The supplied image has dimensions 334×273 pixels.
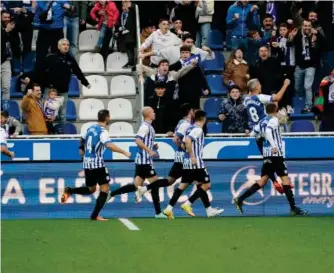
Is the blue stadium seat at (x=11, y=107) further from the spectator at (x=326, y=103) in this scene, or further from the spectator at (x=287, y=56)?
the spectator at (x=326, y=103)

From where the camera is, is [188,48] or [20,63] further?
[20,63]

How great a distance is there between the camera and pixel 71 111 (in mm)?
23672

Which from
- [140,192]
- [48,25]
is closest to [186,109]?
[140,192]

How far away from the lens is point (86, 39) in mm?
25609

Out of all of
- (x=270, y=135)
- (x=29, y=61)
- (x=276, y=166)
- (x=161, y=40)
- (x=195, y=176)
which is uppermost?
(x=161, y=40)

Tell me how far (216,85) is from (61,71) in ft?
11.3

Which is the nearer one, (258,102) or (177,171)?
(177,171)

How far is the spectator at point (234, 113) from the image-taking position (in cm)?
2222

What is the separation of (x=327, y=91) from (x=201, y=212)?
4.38 metres

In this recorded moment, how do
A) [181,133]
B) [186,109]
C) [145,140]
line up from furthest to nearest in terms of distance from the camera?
[186,109]
[181,133]
[145,140]

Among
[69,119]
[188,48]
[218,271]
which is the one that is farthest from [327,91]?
[218,271]

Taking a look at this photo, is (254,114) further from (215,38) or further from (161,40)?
(215,38)

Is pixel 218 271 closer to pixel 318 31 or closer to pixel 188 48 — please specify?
pixel 188 48

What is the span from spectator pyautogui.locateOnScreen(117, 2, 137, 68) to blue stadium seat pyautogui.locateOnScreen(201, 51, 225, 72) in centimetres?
154
